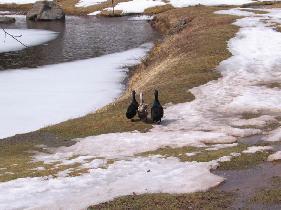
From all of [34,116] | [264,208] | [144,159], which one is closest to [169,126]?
[144,159]

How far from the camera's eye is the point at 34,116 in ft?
115

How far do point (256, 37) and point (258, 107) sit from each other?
23.9 metres

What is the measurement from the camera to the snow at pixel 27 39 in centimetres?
6981

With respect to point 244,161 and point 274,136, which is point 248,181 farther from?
point 274,136

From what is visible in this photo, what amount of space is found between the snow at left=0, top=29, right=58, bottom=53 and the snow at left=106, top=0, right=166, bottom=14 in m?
32.8

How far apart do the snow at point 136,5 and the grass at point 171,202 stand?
105m

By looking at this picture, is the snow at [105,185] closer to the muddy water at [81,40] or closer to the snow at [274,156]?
the snow at [274,156]

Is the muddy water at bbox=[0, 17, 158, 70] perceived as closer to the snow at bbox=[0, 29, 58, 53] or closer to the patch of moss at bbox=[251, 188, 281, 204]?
the snow at bbox=[0, 29, 58, 53]

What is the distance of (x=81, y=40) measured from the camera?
254ft

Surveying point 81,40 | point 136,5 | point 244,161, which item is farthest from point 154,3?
point 244,161

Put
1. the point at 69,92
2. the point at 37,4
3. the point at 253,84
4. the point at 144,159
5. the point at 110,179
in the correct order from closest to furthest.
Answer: the point at 110,179
the point at 144,159
the point at 253,84
the point at 69,92
the point at 37,4

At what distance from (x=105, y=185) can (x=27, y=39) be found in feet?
217

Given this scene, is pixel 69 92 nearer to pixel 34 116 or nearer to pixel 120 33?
pixel 34 116

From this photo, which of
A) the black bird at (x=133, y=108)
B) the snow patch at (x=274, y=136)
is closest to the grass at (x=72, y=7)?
the black bird at (x=133, y=108)
